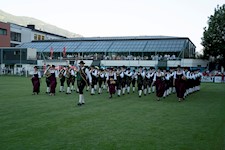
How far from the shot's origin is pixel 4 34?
5941cm

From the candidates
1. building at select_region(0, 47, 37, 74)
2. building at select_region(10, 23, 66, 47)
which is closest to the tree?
building at select_region(0, 47, 37, 74)

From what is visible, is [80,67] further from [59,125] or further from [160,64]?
[160,64]

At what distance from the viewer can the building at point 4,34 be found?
5851 centimetres

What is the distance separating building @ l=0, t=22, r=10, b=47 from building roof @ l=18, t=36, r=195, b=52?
404cm

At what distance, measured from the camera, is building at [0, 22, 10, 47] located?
58.5m

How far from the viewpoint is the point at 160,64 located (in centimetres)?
4584

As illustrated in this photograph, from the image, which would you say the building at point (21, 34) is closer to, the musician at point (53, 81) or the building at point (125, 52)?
the building at point (125, 52)

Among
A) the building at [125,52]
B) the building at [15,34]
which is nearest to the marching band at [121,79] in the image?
the building at [125,52]

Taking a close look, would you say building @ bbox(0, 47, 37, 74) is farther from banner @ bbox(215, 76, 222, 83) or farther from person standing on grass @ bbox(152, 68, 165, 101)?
person standing on grass @ bbox(152, 68, 165, 101)

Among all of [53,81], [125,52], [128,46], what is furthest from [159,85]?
[128,46]

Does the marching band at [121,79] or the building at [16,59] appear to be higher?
the building at [16,59]

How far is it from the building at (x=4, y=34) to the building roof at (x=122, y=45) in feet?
13.3

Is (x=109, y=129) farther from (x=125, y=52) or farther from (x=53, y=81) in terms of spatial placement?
(x=125, y=52)

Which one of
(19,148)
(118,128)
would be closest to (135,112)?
(118,128)
